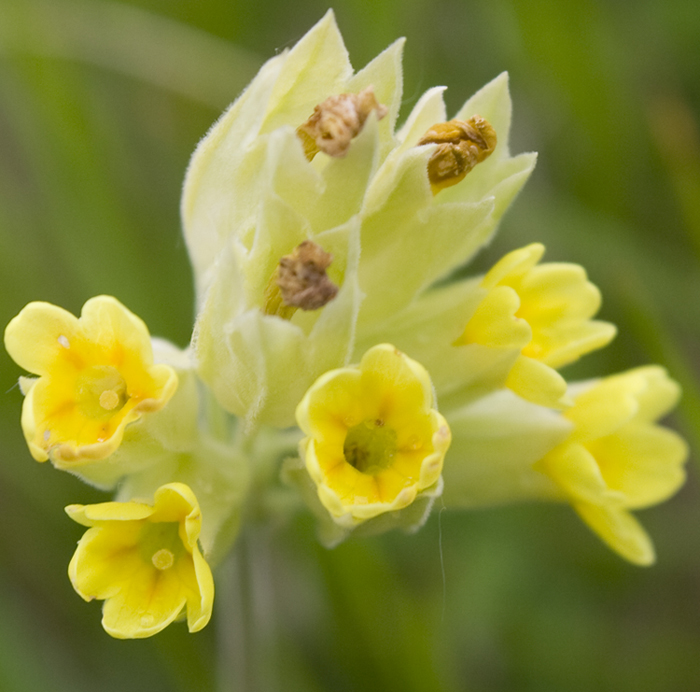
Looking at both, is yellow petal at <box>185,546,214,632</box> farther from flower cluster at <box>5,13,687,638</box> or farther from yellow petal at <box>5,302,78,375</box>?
yellow petal at <box>5,302,78,375</box>

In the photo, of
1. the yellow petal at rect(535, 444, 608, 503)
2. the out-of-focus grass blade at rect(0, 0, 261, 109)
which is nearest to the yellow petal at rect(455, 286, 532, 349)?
the yellow petal at rect(535, 444, 608, 503)

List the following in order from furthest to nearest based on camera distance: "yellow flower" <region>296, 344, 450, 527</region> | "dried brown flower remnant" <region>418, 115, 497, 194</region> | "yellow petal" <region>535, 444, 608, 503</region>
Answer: "yellow petal" <region>535, 444, 608, 503</region> < "dried brown flower remnant" <region>418, 115, 497, 194</region> < "yellow flower" <region>296, 344, 450, 527</region>

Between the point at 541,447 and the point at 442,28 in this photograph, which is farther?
the point at 442,28

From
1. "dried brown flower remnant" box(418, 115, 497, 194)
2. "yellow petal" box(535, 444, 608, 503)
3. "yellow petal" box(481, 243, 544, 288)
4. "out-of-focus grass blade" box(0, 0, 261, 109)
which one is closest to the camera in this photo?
"dried brown flower remnant" box(418, 115, 497, 194)

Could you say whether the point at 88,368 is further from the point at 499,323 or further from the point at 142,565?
the point at 499,323

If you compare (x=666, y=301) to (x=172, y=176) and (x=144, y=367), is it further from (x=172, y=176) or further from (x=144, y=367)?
(x=144, y=367)

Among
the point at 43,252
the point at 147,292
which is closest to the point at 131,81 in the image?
the point at 43,252

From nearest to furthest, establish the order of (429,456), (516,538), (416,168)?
(429,456) → (416,168) → (516,538)
